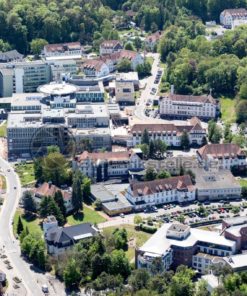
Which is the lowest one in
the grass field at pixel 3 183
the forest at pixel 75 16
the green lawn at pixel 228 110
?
the grass field at pixel 3 183

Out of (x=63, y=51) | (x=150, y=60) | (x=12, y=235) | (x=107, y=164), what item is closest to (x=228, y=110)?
(x=150, y=60)

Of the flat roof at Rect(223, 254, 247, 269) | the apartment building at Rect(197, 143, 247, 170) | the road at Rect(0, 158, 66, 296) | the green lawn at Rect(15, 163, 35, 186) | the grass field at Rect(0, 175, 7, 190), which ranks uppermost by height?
the apartment building at Rect(197, 143, 247, 170)

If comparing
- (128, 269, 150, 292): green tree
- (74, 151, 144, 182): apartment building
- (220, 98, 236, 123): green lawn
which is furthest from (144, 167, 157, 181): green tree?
(128, 269, 150, 292): green tree

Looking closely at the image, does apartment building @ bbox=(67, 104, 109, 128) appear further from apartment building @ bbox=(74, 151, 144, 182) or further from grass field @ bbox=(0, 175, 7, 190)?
grass field @ bbox=(0, 175, 7, 190)

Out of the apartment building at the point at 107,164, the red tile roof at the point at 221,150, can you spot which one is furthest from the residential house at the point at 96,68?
the red tile roof at the point at 221,150

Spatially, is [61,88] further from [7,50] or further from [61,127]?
[7,50]

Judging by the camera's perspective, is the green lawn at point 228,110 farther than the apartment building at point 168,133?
Yes

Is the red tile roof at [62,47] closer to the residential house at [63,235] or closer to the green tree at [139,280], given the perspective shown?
the residential house at [63,235]
